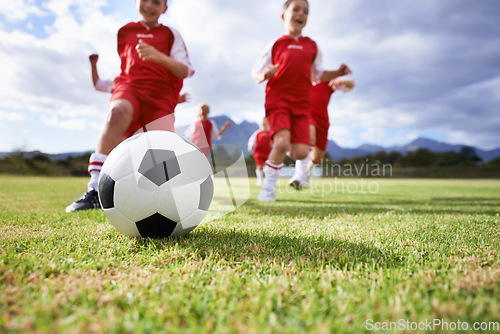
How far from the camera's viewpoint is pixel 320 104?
6379mm

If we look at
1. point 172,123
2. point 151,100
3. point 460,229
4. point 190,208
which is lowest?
point 460,229

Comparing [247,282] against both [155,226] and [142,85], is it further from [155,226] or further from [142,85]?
[142,85]

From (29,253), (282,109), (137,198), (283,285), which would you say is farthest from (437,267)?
(282,109)

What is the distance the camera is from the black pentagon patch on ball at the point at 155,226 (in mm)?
1719

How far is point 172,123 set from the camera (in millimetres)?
3387

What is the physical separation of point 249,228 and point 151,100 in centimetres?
193

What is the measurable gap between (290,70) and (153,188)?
3.36m

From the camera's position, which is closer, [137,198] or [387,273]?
[387,273]

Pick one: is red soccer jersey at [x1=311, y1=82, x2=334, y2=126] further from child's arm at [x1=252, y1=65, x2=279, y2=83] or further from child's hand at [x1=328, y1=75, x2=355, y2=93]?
child's arm at [x1=252, y1=65, x2=279, y2=83]

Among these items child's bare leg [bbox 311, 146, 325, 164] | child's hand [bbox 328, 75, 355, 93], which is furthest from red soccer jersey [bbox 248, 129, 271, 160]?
child's hand [bbox 328, 75, 355, 93]

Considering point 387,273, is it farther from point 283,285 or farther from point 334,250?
point 283,285

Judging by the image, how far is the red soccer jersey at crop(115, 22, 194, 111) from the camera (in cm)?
319

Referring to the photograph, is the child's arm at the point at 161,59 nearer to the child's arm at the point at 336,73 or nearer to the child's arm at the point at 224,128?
the child's arm at the point at 336,73

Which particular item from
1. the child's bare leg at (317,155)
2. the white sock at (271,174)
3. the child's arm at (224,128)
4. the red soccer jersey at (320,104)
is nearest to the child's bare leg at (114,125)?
the white sock at (271,174)
